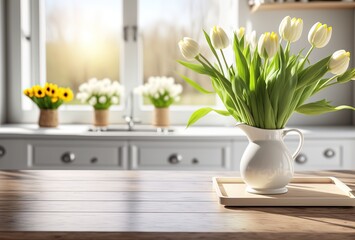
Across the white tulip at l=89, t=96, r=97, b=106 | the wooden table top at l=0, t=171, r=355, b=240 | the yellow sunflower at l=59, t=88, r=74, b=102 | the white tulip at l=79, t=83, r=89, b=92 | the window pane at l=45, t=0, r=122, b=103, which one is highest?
the window pane at l=45, t=0, r=122, b=103

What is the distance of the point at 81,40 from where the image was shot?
14.0 ft

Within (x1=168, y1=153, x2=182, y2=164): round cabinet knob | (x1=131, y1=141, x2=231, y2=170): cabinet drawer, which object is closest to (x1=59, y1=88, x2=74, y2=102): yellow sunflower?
(x1=131, y1=141, x2=231, y2=170): cabinet drawer

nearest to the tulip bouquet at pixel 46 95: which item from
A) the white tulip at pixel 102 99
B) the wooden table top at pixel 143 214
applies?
the white tulip at pixel 102 99

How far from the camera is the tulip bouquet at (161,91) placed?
12.8 ft

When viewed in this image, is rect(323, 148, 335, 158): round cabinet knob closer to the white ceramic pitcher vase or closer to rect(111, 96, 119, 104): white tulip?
rect(111, 96, 119, 104): white tulip

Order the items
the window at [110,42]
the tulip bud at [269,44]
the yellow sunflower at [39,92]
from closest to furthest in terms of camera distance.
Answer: the tulip bud at [269,44], the yellow sunflower at [39,92], the window at [110,42]

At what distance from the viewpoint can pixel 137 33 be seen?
4.18m

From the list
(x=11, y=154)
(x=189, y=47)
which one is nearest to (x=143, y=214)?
(x=189, y=47)

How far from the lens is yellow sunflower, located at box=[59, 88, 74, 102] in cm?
391

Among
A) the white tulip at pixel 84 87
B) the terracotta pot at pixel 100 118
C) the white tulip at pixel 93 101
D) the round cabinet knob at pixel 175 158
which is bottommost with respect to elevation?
the round cabinet knob at pixel 175 158

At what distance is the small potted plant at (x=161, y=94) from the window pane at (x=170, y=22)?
0.30m

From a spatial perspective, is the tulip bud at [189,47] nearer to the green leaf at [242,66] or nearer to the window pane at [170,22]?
the green leaf at [242,66]

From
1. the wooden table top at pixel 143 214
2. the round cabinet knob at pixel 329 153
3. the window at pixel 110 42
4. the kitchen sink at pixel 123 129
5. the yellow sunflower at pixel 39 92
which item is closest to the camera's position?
the wooden table top at pixel 143 214

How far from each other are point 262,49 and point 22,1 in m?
2.94
